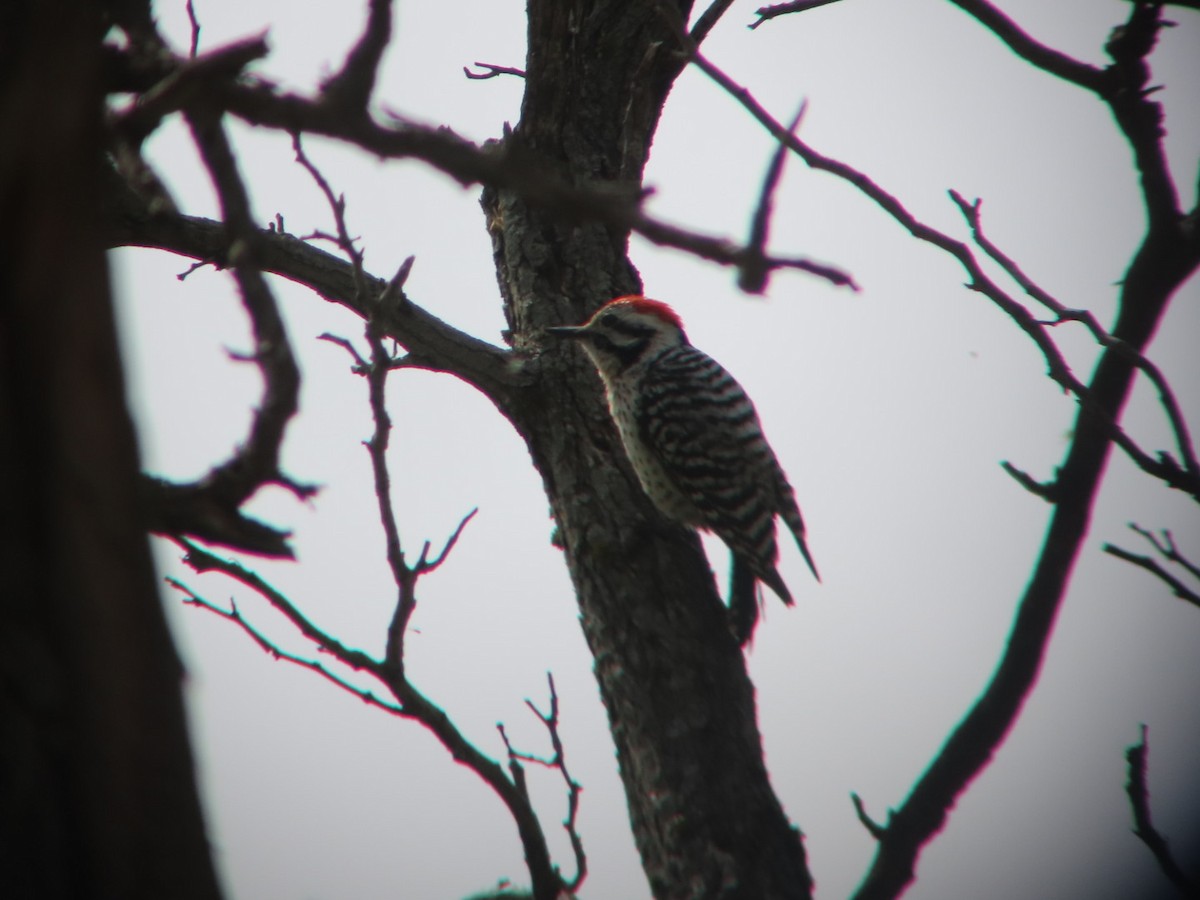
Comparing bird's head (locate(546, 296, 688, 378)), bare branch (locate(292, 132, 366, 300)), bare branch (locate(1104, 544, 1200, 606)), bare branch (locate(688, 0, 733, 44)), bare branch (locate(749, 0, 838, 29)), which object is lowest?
bare branch (locate(1104, 544, 1200, 606))

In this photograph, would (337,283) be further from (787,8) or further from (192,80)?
(192,80)

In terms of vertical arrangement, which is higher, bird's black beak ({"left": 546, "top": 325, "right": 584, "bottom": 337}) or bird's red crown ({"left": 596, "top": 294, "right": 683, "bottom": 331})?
bird's red crown ({"left": 596, "top": 294, "right": 683, "bottom": 331})

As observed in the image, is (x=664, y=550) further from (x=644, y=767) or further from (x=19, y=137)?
(x=19, y=137)

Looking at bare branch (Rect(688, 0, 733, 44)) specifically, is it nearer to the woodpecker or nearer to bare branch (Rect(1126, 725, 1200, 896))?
the woodpecker

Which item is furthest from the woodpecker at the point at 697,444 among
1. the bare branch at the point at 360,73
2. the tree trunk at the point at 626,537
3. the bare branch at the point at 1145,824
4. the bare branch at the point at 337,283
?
the bare branch at the point at 360,73

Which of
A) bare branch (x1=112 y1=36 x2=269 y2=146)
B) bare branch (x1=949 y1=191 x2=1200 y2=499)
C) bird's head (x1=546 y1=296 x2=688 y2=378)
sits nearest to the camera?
bare branch (x1=112 y1=36 x2=269 y2=146)

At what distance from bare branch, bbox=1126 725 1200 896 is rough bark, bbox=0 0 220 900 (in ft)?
6.51

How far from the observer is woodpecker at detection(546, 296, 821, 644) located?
17.4 feet

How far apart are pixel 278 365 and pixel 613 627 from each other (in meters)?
2.56

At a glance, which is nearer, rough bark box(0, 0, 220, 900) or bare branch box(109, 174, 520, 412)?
rough bark box(0, 0, 220, 900)

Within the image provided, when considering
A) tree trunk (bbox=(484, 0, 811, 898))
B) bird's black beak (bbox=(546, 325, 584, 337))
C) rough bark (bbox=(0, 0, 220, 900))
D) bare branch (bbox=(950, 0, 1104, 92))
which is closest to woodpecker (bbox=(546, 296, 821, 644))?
bird's black beak (bbox=(546, 325, 584, 337))

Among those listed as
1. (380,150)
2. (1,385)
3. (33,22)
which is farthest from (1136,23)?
(1,385)

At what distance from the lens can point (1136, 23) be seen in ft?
6.65

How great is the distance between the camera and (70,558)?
1.15 metres
